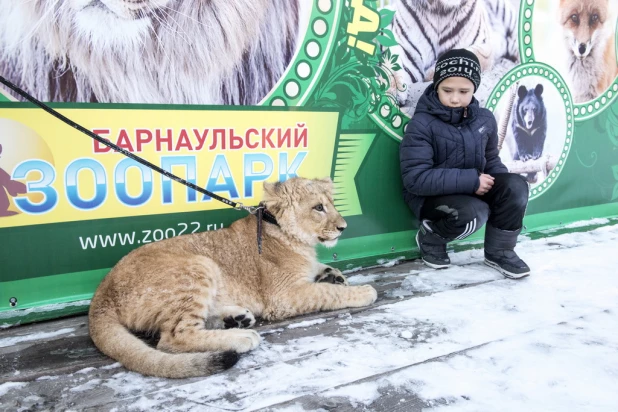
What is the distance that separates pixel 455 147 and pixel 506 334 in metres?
1.65

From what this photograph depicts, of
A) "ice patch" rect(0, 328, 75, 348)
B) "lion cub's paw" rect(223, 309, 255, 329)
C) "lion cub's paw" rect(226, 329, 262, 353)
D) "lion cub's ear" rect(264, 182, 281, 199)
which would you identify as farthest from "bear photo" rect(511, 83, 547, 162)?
"ice patch" rect(0, 328, 75, 348)

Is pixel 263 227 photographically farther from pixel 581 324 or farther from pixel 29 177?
pixel 581 324

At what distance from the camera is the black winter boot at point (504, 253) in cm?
356

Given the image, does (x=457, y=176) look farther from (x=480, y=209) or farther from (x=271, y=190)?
(x=271, y=190)

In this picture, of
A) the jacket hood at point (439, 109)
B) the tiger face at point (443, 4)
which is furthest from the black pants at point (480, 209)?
the tiger face at point (443, 4)

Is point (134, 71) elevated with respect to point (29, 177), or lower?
Result: elevated

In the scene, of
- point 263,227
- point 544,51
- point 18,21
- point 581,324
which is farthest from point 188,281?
point 544,51

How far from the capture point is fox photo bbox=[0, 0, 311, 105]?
262cm

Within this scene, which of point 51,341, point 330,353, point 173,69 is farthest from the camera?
point 173,69

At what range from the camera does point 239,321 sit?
271 centimetres

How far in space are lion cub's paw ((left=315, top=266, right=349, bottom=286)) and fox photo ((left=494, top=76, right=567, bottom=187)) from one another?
2289 mm

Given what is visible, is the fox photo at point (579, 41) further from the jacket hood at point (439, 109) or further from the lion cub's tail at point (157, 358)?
the lion cub's tail at point (157, 358)

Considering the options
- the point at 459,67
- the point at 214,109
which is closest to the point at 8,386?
the point at 214,109

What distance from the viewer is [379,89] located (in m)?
3.78
